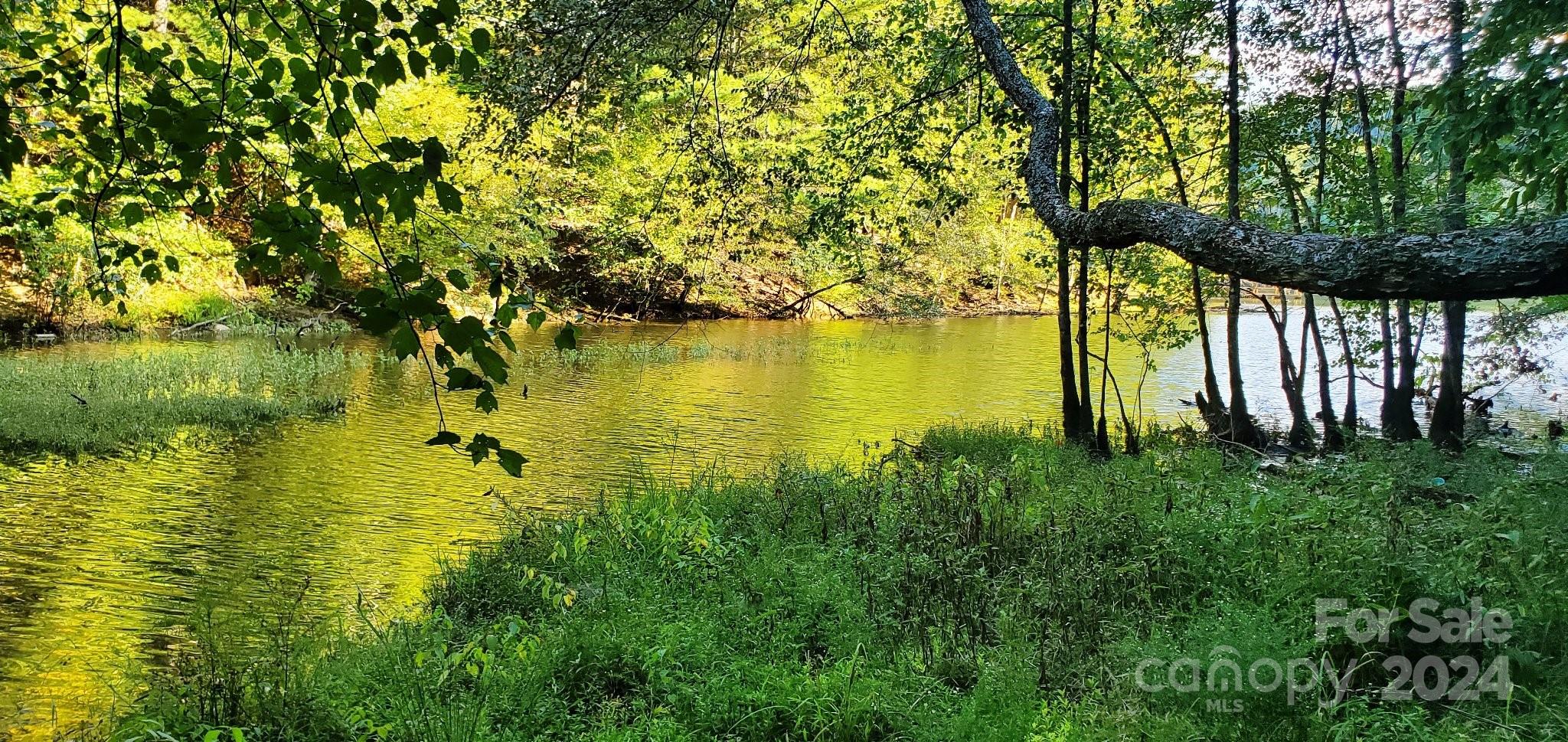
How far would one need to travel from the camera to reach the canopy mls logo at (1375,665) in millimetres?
3438

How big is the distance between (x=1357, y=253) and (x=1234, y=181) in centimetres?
905

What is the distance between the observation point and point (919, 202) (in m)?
7.79

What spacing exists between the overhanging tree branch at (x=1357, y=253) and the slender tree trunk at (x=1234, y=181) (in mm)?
6751

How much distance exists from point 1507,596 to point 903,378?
1656 cm

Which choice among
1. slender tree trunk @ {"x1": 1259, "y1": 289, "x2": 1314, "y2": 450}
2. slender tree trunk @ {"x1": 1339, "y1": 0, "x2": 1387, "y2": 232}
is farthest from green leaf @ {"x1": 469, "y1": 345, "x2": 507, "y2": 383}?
slender tree trunk @ {"x1": 1259, "y1": 289, "x2": 1314, "y2": 450}

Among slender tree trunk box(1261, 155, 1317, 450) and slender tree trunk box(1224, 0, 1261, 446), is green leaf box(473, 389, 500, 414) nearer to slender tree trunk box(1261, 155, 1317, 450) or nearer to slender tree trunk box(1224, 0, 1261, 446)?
slender tree trunk box(1224, 0, 1261, 446)

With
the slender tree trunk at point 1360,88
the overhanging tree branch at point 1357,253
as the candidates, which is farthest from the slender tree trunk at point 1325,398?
the overhanging tree branch at point 1357,253

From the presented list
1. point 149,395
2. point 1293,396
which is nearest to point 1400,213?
point 1293,396

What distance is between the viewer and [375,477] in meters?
10.6

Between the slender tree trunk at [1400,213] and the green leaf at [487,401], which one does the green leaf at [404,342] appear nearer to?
the green leaf at [487,401]

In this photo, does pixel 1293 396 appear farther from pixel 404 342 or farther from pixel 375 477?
pixel 404 342

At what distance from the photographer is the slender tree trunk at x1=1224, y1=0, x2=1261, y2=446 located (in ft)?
33.8

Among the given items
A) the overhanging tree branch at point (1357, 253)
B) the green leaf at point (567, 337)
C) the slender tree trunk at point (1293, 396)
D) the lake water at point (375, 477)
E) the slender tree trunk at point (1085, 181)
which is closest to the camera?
the green leaf at point (567, 337)

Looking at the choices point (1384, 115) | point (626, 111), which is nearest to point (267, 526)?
point (626, 111)
